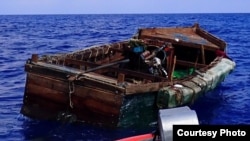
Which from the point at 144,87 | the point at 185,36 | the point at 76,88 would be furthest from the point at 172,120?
the point at 185,36

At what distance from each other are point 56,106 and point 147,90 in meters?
2.56

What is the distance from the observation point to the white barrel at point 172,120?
5.16 m

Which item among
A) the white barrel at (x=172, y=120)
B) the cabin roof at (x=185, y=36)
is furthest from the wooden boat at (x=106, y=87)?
the white barrel at (x=172, y=120)

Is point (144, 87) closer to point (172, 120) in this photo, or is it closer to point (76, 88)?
point (76, 88)

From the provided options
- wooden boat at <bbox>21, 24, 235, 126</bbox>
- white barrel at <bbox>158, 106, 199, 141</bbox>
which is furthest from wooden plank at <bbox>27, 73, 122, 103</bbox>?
white barrel at <bbox>158, 106, 199, 141</bbox>

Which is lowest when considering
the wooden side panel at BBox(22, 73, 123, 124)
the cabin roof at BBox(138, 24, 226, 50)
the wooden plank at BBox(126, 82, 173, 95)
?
the wooden side panel at BBox(22, 73, 123, 124)

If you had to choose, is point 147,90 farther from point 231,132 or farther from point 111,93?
point 231,132

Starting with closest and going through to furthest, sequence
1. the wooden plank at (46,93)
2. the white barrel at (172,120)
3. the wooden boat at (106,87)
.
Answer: the white barrel at (172,120) → the wooden boat at (106,87) → the wooden plank at (46,93)

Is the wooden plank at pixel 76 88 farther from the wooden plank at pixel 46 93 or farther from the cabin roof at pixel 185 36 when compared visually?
the cabin roof at pixel 185 36

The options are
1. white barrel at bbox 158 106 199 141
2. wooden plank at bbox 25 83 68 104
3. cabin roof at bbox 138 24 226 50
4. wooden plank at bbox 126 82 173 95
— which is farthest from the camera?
cabin roof at bbox 138 24 226 50

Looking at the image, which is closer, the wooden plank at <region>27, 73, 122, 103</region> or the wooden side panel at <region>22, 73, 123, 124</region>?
the wooden plank at <region>27, 73, 122, 103</region>

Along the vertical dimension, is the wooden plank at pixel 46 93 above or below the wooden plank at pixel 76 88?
below

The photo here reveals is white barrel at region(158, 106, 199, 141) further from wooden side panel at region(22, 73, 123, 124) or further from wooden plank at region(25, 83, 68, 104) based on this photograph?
wooden plank at region(25, 83, 68, 104)

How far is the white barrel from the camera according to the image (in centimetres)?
516
